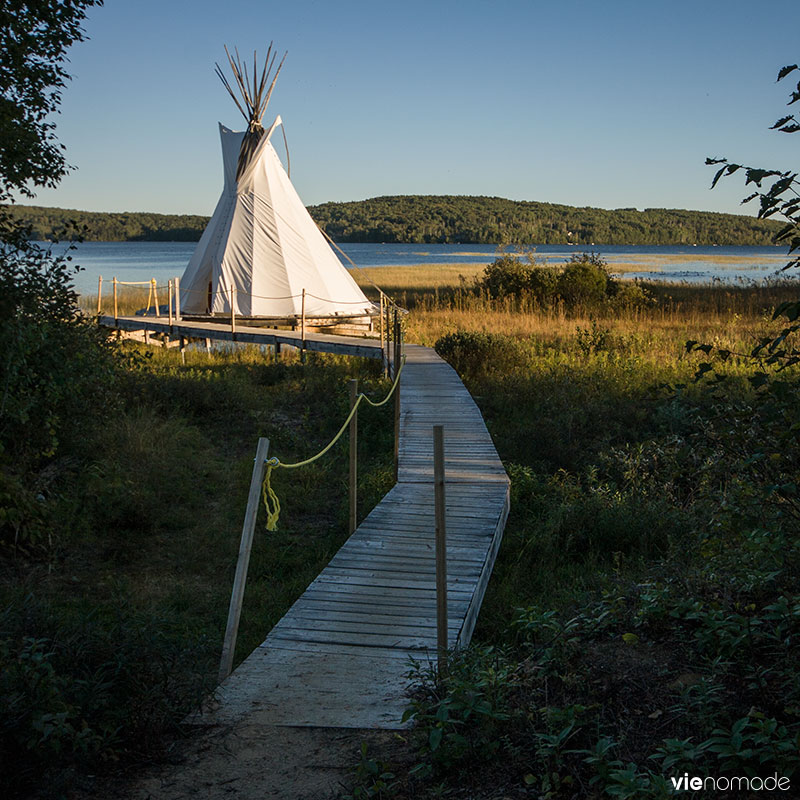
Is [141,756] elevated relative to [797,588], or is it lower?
lower

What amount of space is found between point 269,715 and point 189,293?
1665 centimetres

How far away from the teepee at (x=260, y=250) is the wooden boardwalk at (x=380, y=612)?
10.8 metres

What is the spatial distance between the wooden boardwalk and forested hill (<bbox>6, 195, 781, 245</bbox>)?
4552 inches

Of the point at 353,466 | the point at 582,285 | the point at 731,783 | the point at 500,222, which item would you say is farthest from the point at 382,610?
the point at 500,222

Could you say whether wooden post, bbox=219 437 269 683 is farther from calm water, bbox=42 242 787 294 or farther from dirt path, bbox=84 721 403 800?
calm water, bbox=42 242 787 294

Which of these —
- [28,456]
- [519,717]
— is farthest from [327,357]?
[519,717]

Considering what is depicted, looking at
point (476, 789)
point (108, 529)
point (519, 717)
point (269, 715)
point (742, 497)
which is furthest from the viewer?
point (108, 529)

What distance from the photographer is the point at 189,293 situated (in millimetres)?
19016

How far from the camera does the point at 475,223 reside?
128250 mm

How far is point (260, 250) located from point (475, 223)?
113677 mm

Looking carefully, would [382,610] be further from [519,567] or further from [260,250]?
[260,250]

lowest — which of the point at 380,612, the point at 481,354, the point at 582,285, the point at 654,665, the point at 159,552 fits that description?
the point at 159,552

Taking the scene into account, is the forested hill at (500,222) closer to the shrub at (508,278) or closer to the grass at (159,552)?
the shrub at (508,278)

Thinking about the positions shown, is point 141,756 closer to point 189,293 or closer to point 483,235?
point 189,293
